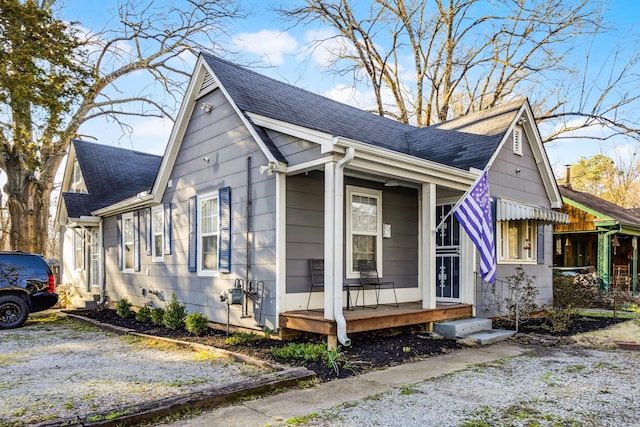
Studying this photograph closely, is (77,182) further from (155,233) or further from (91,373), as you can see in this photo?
(91,373)

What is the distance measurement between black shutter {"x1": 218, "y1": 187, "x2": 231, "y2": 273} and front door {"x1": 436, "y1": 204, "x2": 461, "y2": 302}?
4.13 metres

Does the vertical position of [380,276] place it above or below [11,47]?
below

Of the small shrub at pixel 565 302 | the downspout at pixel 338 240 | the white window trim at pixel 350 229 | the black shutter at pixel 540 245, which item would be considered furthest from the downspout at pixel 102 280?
the black shutter at pixel 540 245

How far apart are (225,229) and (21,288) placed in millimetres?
4814

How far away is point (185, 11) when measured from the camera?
60.5 feet

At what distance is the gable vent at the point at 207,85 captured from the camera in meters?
8.55

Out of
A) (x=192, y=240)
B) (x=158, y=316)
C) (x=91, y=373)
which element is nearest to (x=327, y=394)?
(x=91, y=373)

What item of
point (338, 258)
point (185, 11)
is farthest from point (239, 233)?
point (185, 11)

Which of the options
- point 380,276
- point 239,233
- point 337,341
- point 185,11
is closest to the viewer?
point 337,341

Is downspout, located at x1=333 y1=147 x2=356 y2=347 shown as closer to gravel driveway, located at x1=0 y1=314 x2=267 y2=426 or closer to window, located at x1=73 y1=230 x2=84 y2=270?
gravel driveway, located at x1=0 y1=314 x2=267 y2=426

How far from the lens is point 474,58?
21781mm

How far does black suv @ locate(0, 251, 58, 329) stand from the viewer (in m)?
9.27

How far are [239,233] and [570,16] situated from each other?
18.4m

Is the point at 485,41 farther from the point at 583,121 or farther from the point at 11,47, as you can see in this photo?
the point at 11,47
